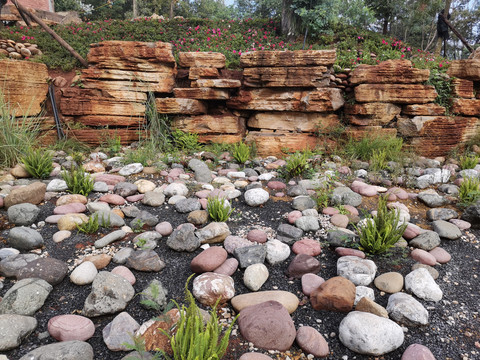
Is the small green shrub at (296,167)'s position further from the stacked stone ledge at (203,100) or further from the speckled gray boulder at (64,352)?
the speckled gray boulder at (64,352)

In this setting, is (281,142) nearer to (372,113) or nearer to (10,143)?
(372,113)

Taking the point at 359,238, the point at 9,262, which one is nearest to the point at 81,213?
the point at 9,262

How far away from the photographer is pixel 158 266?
213cm

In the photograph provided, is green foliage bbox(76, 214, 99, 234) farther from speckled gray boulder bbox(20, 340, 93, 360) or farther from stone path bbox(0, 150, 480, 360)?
speckled gray boulder bbox(20, 340, 93, 360)

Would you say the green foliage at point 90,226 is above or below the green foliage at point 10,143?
below

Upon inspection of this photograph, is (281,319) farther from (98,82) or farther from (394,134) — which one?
(98,82)

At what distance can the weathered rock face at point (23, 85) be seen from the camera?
4.66 meters

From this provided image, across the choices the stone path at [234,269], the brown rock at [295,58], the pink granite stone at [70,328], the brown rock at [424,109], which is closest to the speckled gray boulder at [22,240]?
the stone path at [234,269]

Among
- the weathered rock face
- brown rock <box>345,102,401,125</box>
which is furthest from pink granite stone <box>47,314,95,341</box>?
brown rock <box>345,102,401,125</box>

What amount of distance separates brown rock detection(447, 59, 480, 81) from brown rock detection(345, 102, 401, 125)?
1.44 m

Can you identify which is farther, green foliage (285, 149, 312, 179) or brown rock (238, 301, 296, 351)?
green foliage (285, 149, 312, 179)

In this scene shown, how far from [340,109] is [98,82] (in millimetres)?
4717

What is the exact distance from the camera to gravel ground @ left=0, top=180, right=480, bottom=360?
5.09ft

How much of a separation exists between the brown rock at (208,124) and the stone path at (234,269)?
2.33 metres
